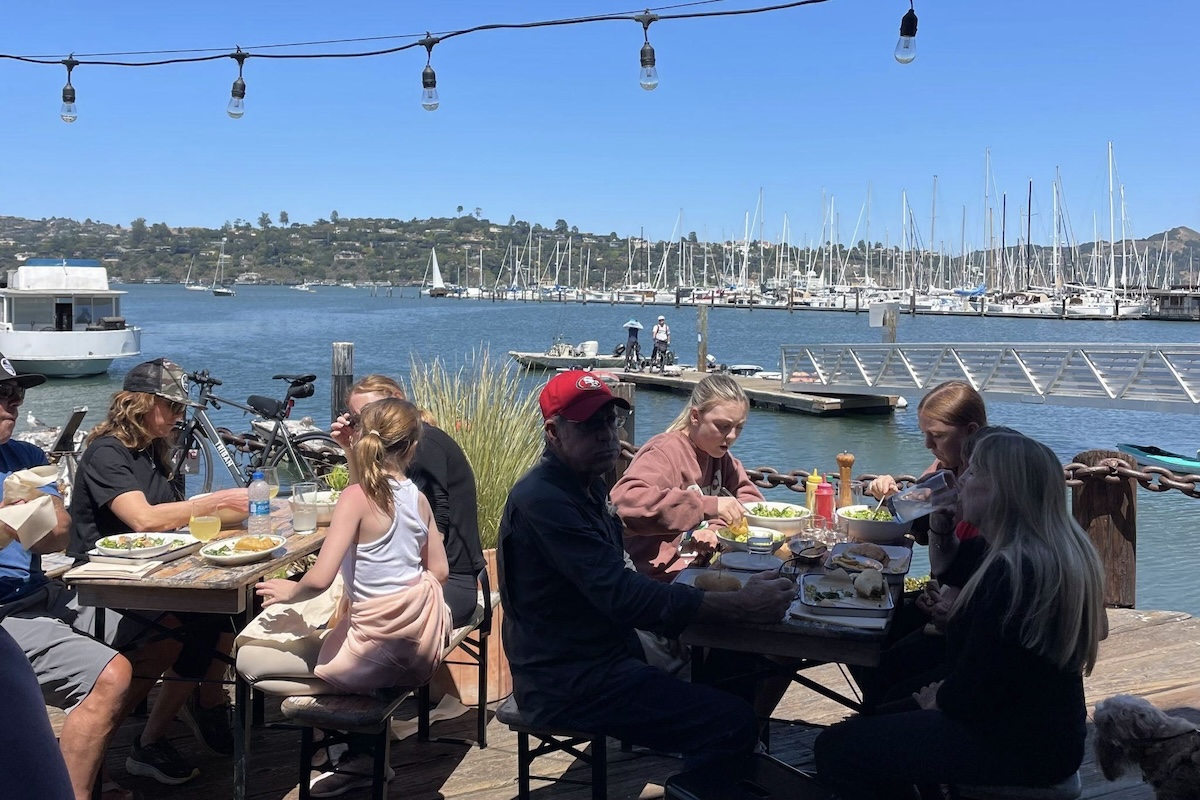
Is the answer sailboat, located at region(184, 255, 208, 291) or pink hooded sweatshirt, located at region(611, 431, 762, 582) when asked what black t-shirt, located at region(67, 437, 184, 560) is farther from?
sailboat, located at region(184, 255, 208, 291)

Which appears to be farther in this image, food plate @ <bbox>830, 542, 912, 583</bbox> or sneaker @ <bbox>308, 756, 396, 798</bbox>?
sneaker @ <bbox>308, 756, 396, 798</bbox>

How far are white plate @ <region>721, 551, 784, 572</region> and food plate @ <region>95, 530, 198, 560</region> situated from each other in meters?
1.85

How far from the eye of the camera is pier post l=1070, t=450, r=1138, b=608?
5066mm

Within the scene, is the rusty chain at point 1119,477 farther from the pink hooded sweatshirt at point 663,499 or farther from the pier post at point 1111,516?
the pink hooded sweatshirt at point 663,499

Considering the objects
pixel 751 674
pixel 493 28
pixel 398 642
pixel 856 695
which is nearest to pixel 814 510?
pixel 856 695

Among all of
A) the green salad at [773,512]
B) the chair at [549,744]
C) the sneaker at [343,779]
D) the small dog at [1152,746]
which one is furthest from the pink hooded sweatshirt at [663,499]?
the small dog at [1152,746]

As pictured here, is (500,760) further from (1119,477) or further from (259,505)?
(1119,477)

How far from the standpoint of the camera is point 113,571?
10.1 feet

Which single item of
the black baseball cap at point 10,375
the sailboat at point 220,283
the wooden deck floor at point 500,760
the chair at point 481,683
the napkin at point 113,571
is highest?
the sailboat at point 220,283

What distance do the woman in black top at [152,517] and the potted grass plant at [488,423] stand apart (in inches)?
57.3

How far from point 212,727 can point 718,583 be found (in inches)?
81.9

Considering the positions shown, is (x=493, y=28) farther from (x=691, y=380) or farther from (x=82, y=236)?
(x=82, y=236)

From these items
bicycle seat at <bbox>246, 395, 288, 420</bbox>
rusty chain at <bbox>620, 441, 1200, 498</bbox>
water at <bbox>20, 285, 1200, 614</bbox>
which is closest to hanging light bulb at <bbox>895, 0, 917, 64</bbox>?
rusty chain at <bbox>620, 441, 1200, 498</bbox>

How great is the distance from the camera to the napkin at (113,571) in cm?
303
